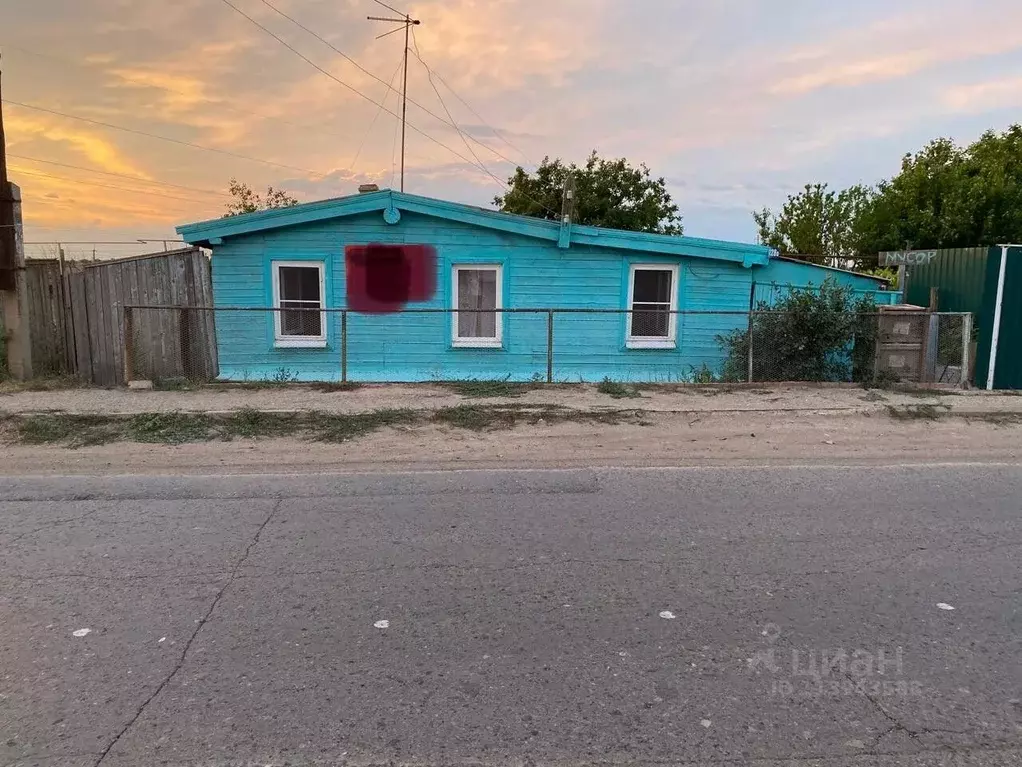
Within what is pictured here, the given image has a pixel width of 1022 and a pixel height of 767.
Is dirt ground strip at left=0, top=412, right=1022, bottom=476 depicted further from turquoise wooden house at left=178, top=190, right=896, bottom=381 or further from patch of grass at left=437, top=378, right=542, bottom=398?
turquoise wooden house at left=178, top=190, right=896, bottom=381

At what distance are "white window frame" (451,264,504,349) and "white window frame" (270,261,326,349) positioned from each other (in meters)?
2.32

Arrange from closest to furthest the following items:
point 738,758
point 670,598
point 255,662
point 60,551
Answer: point 738,758 < point 255,662 < point 670,598 < point 60,551

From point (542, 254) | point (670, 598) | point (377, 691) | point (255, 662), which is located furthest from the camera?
point (542, 254)

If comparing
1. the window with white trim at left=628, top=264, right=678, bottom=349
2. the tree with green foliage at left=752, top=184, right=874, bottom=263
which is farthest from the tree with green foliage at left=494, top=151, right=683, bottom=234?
the window with white trim at left=628, top=264, right=678, bottom=349

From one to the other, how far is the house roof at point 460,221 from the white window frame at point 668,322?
1.02ft

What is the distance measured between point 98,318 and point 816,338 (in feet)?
37.6

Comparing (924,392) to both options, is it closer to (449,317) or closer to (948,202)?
(449,317)

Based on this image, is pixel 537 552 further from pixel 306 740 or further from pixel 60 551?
pixel 60 551

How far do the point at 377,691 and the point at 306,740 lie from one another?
1.28 ft

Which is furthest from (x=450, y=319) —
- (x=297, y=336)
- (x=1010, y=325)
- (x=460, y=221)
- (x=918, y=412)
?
(x=1010, y=325)

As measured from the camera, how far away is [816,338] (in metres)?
10.5

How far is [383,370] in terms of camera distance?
12641mm

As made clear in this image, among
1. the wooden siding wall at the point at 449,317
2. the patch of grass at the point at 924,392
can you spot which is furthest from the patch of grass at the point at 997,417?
the wooden siding wall at the point at 449,317

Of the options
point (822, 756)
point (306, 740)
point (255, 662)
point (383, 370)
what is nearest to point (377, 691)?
point (306, 740)
